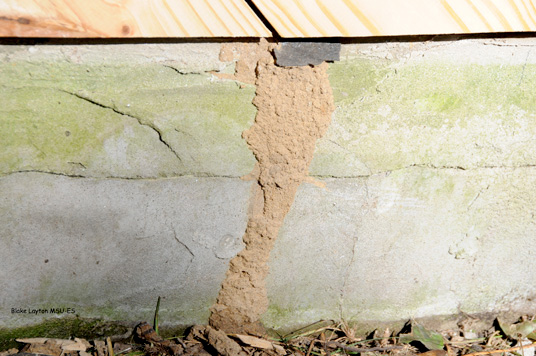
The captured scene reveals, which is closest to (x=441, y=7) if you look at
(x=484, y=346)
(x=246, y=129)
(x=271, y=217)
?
(x=246, y=129)

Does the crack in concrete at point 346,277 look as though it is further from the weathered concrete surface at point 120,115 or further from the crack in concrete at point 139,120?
the crack in concrete at point 139,120

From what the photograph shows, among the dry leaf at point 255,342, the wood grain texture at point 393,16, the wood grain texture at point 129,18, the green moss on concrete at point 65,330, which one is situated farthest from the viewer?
the dry leaf at point 255,342

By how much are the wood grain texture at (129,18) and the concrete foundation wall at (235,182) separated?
0.09 meters

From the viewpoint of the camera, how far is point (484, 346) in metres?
1.80

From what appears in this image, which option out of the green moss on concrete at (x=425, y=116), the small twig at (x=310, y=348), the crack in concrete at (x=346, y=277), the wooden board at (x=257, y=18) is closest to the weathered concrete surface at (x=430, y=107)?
the green moss on concrete at (x=425, y=116)

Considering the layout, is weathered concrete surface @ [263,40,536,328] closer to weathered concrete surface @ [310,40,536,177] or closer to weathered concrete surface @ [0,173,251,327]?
weathered concrete surface @ [310,40,536,177]

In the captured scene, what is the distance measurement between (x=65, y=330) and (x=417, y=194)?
1299 millimetres

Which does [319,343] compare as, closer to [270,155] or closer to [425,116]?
[270,155]

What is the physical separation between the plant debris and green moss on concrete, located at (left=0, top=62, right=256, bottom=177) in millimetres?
632

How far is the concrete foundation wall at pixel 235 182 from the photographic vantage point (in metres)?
1.25

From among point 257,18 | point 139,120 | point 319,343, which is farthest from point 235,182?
point 319,343

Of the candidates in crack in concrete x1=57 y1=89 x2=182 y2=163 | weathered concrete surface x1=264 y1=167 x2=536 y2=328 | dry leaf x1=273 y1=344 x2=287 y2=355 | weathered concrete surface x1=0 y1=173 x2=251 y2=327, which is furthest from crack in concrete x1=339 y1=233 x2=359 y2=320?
crack in concrete x1=57 y1=89 x2=182 y2=163

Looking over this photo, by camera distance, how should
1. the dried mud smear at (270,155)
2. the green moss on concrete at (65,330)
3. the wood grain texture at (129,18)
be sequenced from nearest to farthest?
the wood grain texture at (129,18) → the dried mud smear at (270,155) → the green moss on concrete at (65,330)

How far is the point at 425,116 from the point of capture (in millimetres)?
1415
